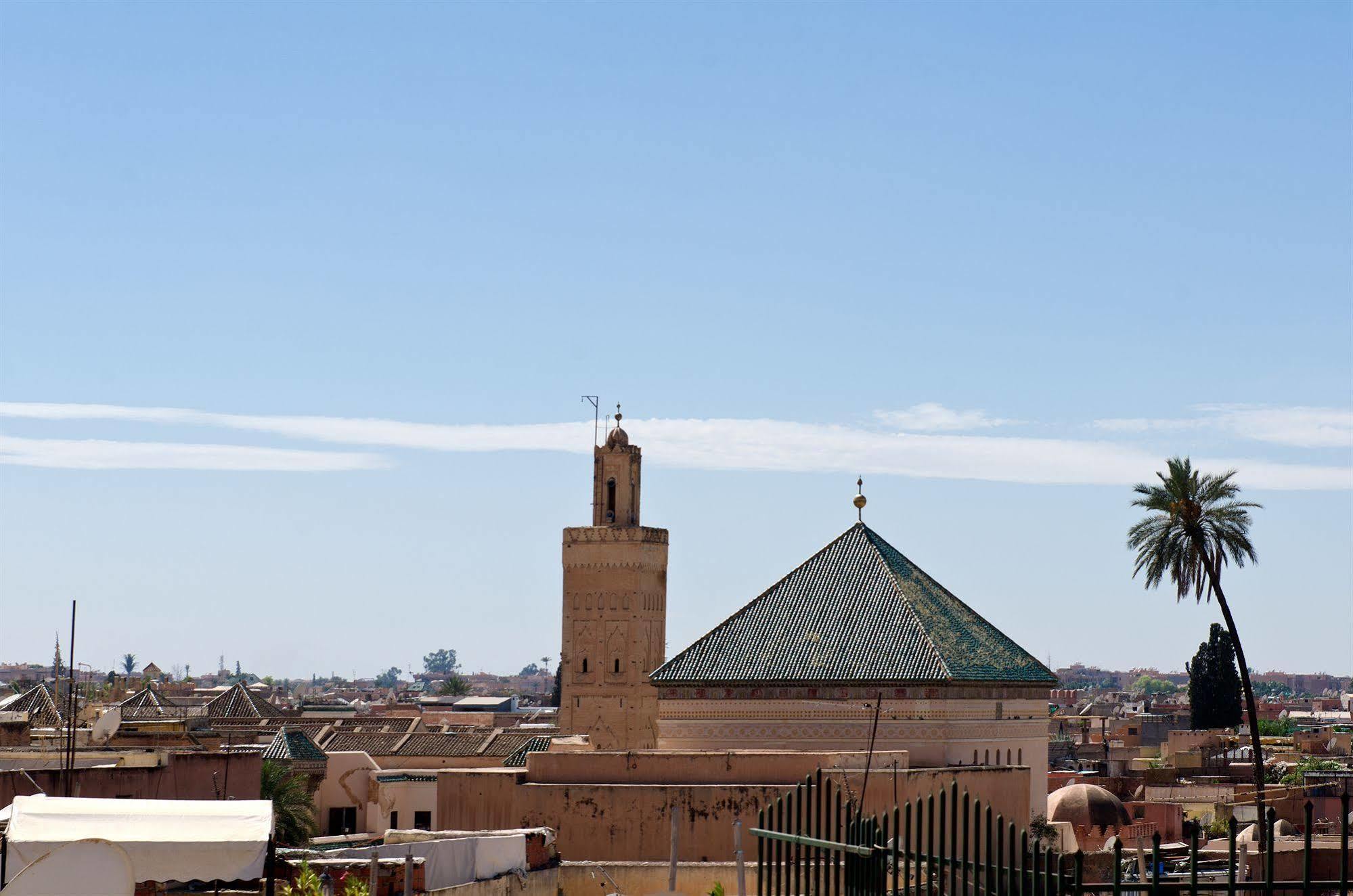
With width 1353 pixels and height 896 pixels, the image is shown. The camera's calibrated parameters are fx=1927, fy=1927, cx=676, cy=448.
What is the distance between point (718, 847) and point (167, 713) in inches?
1131

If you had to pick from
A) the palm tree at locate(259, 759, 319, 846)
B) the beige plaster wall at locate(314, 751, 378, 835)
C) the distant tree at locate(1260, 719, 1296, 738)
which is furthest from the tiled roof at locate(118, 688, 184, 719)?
the distant tree at locate(1260, 719, 1296, 738)

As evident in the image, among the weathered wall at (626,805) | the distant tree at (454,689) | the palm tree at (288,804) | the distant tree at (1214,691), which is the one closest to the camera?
the weathered wall at (626,805)

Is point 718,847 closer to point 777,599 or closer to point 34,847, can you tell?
point 777,599

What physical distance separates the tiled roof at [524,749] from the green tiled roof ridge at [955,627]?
1551 centimetres

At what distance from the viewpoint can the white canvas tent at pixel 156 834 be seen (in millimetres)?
11516

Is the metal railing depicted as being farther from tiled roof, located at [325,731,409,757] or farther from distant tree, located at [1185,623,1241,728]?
distant tree, located at [1185,623,1241,728]

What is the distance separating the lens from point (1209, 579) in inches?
1361

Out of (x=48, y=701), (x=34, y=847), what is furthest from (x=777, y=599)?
(x=48, y=701)

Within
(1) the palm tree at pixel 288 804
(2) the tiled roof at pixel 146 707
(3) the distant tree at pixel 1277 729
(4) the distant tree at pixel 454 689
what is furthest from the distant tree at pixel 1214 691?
(4) the distant tree at pixel 454 689

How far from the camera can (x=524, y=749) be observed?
157 ft

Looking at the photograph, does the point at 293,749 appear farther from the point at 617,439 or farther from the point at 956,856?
the point at 956,856

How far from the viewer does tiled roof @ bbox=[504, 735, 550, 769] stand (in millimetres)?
44969

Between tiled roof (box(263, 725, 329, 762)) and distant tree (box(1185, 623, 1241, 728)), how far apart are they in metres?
39.6

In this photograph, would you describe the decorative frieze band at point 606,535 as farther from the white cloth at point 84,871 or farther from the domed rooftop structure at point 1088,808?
the white cloth at point 84,871
